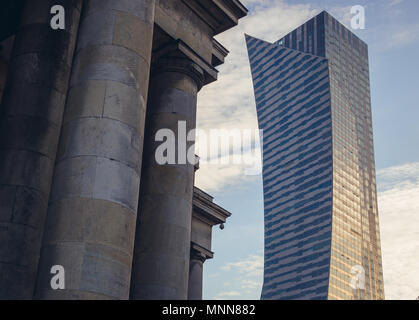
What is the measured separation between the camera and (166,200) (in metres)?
21.3

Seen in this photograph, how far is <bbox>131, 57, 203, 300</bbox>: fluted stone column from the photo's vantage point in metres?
20.4

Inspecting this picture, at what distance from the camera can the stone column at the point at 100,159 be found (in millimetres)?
14781

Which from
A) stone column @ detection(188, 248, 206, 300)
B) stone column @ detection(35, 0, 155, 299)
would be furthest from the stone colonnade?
stone column @ detection(188, 248, 206, 300)

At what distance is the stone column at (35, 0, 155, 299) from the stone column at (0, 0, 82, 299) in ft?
6.96

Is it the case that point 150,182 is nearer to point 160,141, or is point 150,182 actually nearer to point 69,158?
point 160,141

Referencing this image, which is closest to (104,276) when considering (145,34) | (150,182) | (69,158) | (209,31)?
Result: (69,158)

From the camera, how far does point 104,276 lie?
1476 cm

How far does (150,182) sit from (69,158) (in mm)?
5806

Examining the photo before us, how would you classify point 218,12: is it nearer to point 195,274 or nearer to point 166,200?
point 166,200

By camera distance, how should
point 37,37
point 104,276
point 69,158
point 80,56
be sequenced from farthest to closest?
point 37,37 < point 80,56 < point 69,158 < point 104,276

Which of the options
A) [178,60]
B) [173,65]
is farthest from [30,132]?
[178,60]

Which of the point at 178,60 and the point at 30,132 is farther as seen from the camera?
the point at 178,60

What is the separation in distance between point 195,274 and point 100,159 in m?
23.2

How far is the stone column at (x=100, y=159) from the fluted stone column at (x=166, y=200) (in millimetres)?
4365
